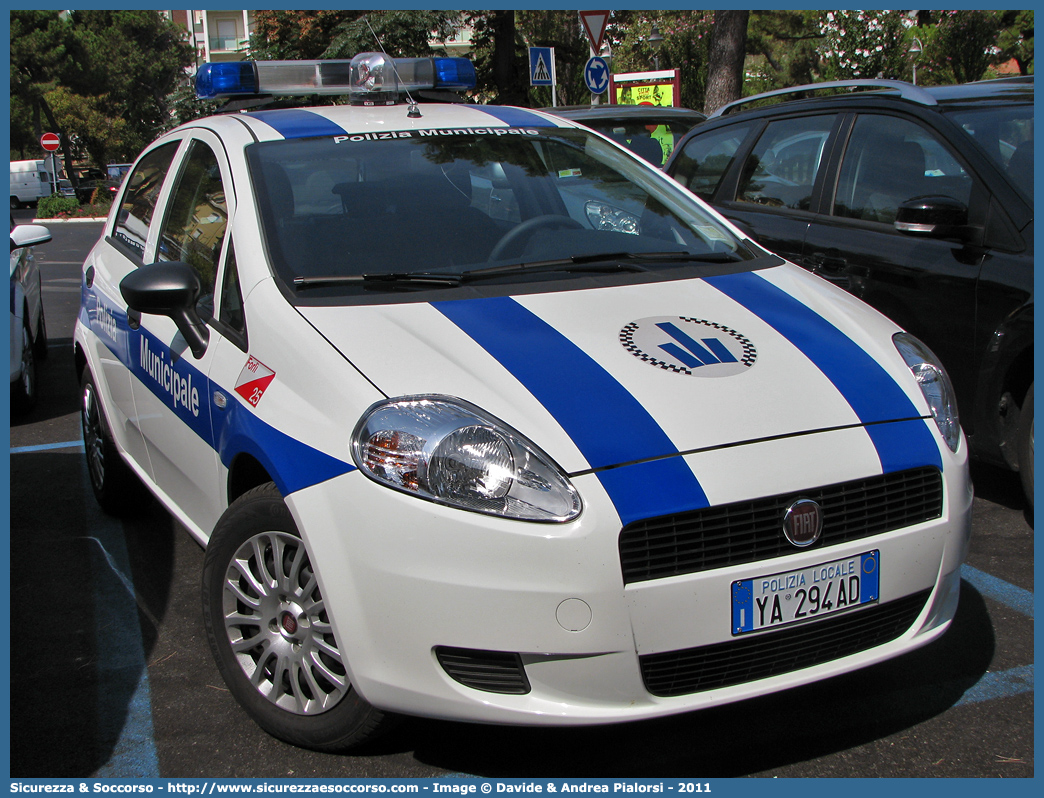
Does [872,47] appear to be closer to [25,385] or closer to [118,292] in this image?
[25,385]

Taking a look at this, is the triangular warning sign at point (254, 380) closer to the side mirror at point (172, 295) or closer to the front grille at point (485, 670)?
the side mirror at point (172, 295)

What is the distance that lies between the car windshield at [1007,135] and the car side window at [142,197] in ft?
10.6

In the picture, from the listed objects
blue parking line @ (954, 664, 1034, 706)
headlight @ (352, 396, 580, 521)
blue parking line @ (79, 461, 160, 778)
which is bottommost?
blue parking line @ (954, 664, 1034, 706)

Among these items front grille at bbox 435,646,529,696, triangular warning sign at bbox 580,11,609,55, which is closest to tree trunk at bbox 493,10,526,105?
triangular warning sign at bbox 580,11,609,55

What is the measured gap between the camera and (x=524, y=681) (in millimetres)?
2250

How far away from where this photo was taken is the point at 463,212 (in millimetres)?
3312

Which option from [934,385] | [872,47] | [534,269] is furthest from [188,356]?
[872,47]

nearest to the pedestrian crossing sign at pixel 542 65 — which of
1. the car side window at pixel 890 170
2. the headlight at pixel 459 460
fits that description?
the car side window at pixel 890 170

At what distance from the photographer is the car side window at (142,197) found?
3.93 m

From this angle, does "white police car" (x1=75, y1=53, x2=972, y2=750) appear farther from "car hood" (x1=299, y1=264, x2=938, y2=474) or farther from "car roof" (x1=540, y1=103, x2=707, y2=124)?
"car roof" (x1=540, y1=103, x2=707, y2=124)

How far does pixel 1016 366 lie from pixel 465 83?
2763mm

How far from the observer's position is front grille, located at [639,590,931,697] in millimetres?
2275

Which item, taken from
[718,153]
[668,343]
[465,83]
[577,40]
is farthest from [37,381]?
[577,40]

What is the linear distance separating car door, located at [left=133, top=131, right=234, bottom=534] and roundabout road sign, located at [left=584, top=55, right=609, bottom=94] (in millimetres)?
8773
